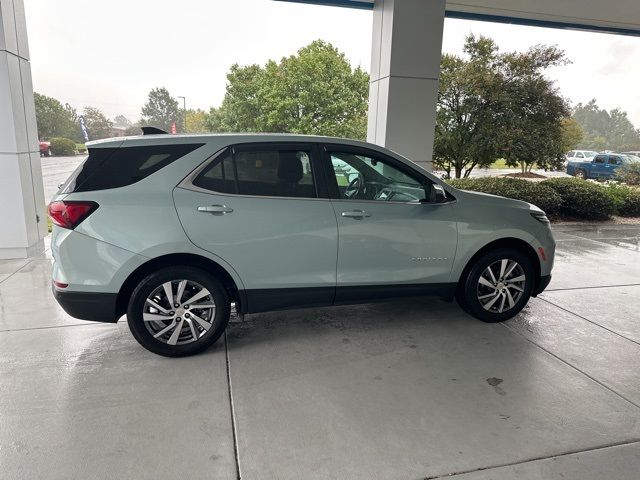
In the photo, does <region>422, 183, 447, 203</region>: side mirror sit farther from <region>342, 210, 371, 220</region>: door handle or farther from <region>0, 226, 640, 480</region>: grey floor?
<region>0, 226, 640, 480</region>: grey floor

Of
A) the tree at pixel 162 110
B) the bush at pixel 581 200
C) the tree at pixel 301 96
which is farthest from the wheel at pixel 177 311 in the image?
the tree at pixel 162 110

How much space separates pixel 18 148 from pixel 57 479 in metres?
5.55

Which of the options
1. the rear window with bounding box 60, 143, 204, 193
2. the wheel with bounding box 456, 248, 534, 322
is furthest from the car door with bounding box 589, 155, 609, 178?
the rear window with bounding box 60, 143, 204, 193

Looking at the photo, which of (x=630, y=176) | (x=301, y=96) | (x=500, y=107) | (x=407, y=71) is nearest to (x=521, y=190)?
(x=500, y=107)

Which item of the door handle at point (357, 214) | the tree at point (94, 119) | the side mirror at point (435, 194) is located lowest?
the door handle at point (357, 214)

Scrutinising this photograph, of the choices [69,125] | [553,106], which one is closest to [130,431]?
[69,125]

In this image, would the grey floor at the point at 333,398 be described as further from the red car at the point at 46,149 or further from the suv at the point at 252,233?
the red car at the point at 46,149

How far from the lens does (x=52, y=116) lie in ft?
40.0

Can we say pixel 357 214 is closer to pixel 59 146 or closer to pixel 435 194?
pixel 435 194

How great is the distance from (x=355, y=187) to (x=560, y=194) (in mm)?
8459

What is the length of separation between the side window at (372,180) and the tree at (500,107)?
30.8 ft

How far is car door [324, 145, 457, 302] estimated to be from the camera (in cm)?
391

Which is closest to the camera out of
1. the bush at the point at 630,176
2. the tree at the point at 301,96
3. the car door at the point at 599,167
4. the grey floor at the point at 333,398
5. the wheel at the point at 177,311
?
the grey floor at the point at 333,398

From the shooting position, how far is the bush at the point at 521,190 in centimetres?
1003
